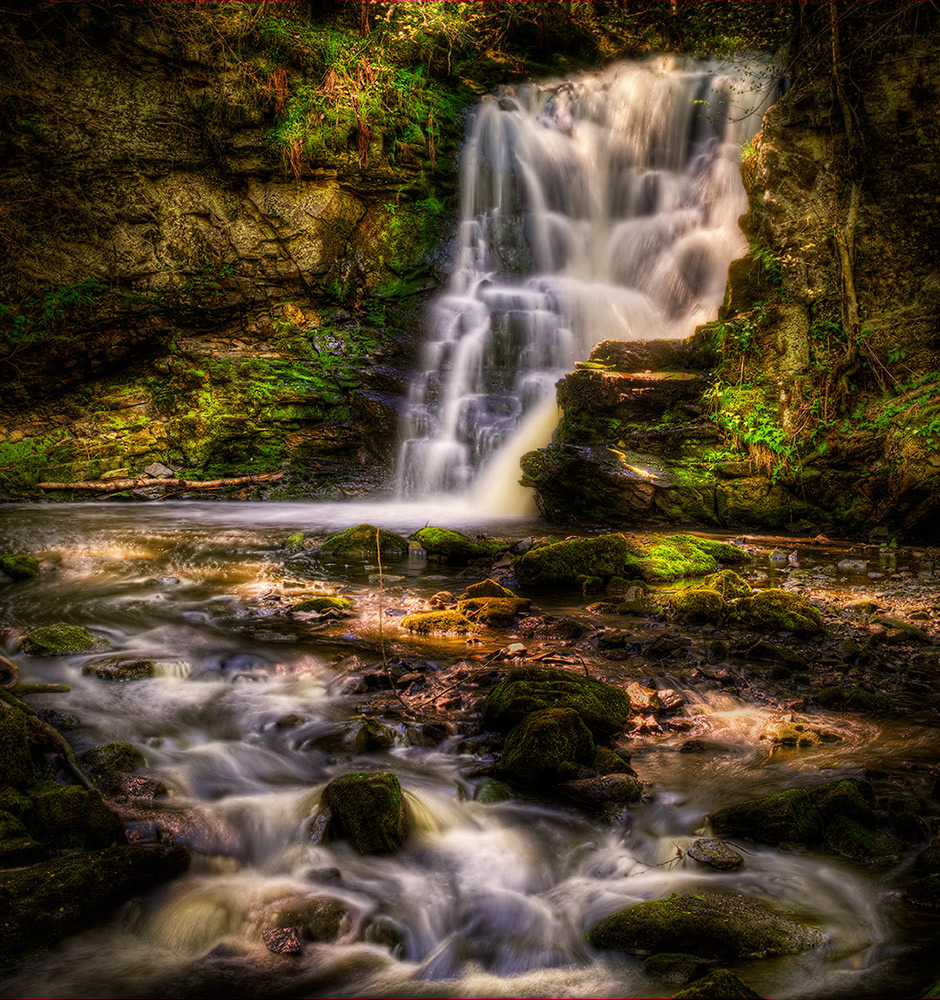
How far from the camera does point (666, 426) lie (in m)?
9.35

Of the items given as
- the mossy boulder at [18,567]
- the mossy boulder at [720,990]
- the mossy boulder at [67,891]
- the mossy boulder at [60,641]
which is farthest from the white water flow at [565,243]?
the mossy boulder at [720,990]

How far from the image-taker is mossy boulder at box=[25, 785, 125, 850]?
8.63 ft

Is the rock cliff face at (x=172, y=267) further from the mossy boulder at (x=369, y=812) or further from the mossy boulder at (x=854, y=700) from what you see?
the mossy boulder at (x=369, y=812)

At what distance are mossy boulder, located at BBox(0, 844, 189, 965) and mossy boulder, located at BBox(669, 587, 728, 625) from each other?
3911 mm

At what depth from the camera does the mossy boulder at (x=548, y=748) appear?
3195 millimetres

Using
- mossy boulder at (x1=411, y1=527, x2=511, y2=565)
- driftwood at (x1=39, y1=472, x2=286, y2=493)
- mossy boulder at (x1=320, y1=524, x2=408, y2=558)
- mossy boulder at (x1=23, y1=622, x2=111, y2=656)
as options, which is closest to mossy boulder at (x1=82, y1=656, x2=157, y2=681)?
mossy boulder at (x1=23, y1=622, x2=111, y2=656)

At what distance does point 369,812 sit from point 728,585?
3.89 metres

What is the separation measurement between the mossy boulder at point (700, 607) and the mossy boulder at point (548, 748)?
226 cm

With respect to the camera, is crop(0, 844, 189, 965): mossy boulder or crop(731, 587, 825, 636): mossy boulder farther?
crop(731, 587, 825, 636): mossy boulder

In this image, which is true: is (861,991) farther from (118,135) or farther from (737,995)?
(118,135)

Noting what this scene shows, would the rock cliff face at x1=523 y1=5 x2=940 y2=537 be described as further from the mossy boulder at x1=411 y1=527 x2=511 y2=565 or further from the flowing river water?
the flowing river water

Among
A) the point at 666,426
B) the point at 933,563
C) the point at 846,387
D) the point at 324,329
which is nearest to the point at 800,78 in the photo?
the point at 846,387

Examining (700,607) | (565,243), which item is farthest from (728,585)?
(565,243)

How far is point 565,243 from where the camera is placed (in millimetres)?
14422
